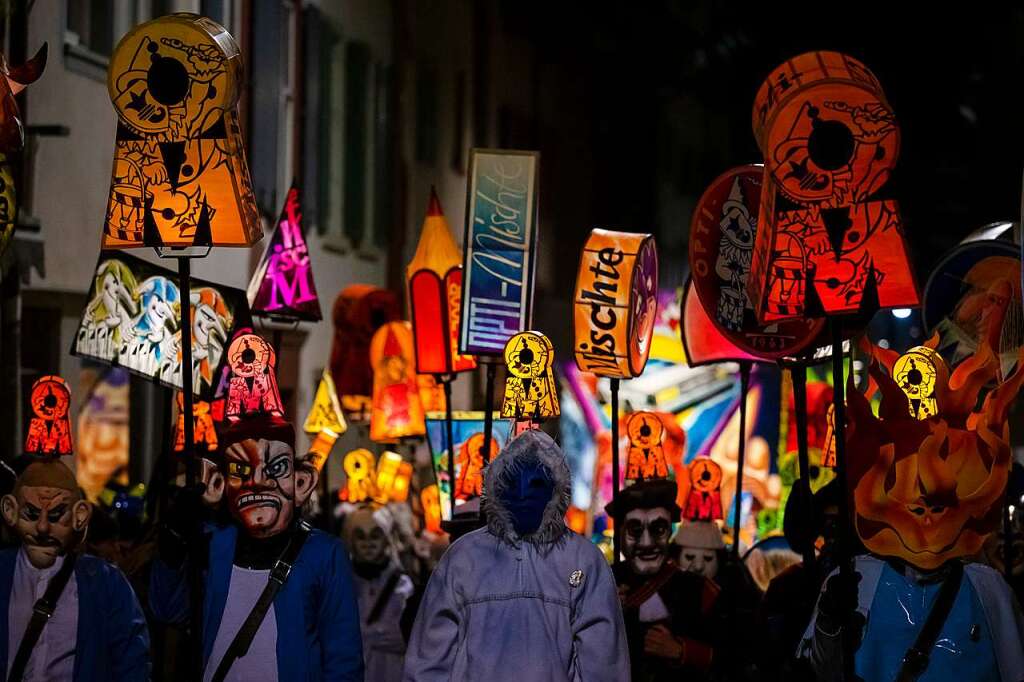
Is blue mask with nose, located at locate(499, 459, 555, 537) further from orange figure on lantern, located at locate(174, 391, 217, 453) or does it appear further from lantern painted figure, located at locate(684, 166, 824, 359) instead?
orange figure on lantern, located at locate(174, 391, 217, 453)

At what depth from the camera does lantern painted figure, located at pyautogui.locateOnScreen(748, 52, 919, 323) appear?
688 cm

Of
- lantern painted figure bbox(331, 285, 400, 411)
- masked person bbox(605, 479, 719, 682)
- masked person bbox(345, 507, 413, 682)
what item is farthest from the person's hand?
lantern painted figure bbox(331, 285, 400, 411)

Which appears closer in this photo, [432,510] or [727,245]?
[727,245]

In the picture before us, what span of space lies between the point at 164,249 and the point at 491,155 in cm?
273

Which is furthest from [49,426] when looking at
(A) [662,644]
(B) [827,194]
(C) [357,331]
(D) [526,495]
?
(C) [357,331]

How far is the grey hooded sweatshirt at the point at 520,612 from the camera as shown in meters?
6.18

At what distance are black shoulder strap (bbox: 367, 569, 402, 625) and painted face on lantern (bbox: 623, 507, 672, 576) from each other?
2842 millimetres

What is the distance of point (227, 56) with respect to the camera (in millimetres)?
7324

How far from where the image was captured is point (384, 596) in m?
11.1

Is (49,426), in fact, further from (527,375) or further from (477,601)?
(477,601)

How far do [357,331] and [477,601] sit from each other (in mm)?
9092

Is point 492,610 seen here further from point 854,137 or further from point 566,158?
point 566,158

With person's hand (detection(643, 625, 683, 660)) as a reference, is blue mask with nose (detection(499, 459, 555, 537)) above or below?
above

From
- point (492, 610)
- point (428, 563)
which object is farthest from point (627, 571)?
point (428, 563)
